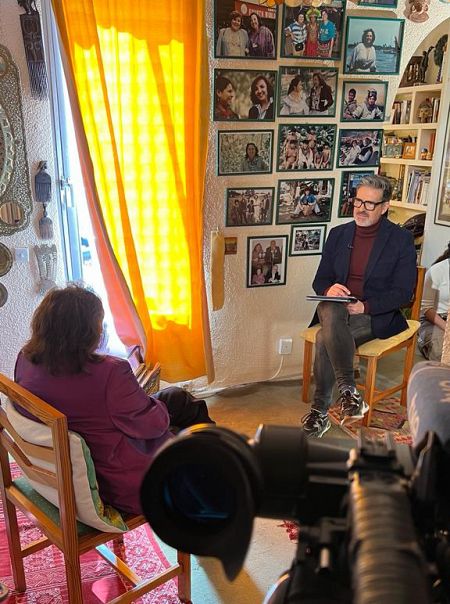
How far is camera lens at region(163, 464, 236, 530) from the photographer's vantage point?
0.46 metres

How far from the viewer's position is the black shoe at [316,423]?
8.83 feet

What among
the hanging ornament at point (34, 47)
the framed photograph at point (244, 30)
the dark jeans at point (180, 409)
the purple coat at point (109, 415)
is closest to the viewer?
the purple coat at point (109, 415)

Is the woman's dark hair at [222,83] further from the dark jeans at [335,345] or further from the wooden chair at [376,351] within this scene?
the wooden chair at [376,351]

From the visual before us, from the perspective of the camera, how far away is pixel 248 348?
3139 millimetres

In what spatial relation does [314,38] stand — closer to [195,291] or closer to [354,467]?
[195,291]

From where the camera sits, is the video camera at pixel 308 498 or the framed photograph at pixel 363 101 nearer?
the video camera at pixel 308 498

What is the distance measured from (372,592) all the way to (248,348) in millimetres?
2837

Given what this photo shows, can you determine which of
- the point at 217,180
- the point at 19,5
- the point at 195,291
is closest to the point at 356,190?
the point at 217,180

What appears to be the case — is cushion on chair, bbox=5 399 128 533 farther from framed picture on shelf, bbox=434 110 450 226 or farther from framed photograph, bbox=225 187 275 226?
framed picture on shelf, bbox=434 110 450 226

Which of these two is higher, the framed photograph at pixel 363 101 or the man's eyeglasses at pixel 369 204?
the framed photograph at pixel 363 101

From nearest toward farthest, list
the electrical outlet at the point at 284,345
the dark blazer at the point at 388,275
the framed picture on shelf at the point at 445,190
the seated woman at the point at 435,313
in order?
the dark blazer at the point at 388,275, the electrical outlet at the point at 284,345, the seated woman at the point at 435,313, the framed picture on shelf at the point at 445,190

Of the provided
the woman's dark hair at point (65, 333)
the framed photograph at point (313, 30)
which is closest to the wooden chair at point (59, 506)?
the woman's dark hair at point (65, 333)

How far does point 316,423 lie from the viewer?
2711 mm

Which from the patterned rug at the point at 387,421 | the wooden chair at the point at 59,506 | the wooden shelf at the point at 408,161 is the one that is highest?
the wooden shelf at the point at 408,161
